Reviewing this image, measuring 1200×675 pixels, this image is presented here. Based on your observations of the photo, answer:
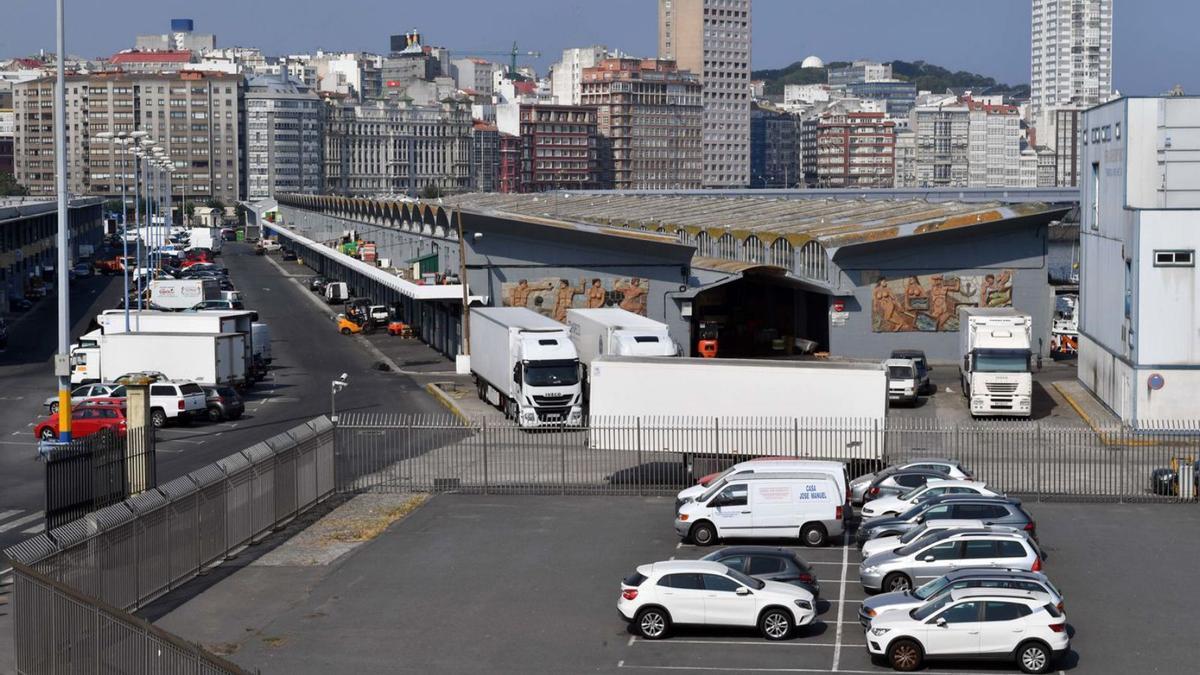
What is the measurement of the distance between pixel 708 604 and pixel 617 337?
2012 cm

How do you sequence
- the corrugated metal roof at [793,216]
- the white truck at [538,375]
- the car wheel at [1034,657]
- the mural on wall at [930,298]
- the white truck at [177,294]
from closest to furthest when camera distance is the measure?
the car wheel at [1034,657] < the white truck at [538,375] < the corrugated metal roof at [793,216] < the mural on wall at [930,298] < the white truck at [177,294]

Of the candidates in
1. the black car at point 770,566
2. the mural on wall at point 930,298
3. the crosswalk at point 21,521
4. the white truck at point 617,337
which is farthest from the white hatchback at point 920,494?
the mural on wall at point 930,298

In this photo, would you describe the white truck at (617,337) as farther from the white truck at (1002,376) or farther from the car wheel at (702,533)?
the car wheel at (702,533)

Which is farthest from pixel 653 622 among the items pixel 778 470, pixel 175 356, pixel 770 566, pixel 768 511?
pixel 175 356

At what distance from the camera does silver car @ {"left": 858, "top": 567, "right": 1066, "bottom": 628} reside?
1989 centimetres

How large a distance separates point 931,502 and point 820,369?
6.20m

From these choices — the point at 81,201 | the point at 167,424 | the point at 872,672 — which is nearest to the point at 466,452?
the point at 167,424

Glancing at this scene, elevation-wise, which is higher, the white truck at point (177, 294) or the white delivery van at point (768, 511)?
the white truck at point (177, 294)

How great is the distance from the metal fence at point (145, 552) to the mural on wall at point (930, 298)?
27.2m

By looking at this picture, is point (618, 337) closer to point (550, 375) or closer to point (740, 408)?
point (550, 375)

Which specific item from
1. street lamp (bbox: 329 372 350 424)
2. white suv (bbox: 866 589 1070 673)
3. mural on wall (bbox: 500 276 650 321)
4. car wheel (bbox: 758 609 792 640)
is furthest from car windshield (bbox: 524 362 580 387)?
white suv (bbox: 866 589 1070 673)

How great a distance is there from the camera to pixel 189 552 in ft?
78.7

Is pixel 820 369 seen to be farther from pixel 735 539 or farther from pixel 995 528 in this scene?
pixel 995 528

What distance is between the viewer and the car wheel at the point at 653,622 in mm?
20938
